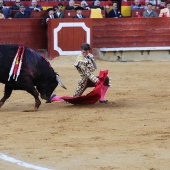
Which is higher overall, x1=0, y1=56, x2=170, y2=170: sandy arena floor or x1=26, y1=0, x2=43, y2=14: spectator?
x1=26, y1=0, x2=43, y2=14: spectator

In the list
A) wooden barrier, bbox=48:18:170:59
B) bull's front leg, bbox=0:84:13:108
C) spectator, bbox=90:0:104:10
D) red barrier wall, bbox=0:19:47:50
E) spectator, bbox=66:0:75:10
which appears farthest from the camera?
spectator, bbox=90:0:104:10

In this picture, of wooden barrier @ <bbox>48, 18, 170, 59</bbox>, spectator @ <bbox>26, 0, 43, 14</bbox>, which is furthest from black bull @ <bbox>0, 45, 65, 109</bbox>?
spectator @ <bbox>26, 0, 43, 14</bbox>

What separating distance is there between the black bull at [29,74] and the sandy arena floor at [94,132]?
0.26m

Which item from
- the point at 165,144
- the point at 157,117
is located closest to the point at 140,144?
the point at 165,144

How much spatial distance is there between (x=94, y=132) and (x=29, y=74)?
1.90 m

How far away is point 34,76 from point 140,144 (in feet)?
8.99

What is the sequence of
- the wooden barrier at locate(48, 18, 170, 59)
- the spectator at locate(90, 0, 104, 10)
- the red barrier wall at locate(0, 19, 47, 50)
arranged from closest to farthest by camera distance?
the red barrier wall at locate(0, 19, 47, 50) → the wooden barrier at locate(48, 18, 170, 59) → the spectator at locate(90, 0, 104, 10)

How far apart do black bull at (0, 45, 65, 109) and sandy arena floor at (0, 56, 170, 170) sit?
0.26 metres

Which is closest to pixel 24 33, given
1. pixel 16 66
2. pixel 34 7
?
pixel 34 7

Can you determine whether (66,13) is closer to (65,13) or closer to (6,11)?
(65,13)

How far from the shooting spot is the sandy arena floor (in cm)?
605

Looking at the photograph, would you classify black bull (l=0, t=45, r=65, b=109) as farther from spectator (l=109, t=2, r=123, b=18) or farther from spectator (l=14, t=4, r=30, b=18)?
spectator (l=109, t=2, r=123, b=18)

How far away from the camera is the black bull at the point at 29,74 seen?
891cm

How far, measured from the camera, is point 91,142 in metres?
6.87
